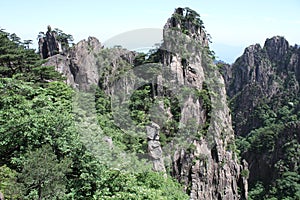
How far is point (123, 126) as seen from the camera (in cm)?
1673

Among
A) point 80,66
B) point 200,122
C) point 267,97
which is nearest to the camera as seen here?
point 80,66

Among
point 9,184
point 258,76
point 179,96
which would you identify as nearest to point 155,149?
point 179,96

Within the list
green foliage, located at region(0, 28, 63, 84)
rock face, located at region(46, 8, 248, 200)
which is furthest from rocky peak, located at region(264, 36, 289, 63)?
green foliage, located at region(0, 28, 63, 84)

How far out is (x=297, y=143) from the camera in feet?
144

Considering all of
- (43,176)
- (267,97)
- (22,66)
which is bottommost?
(43,176)

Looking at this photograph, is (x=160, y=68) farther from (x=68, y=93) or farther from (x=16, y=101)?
(x=16, y=101)

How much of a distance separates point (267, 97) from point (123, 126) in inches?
2416

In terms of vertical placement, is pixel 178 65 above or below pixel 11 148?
above

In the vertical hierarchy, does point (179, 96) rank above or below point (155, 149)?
above

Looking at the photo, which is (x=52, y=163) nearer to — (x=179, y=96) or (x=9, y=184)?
(x=9, y=184)

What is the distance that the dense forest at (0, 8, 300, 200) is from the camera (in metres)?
9.47

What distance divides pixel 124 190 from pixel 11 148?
3649mm

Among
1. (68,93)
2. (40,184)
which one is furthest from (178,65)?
(40,184)

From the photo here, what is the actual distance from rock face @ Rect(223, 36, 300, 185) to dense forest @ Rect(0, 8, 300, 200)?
893 millimetres
